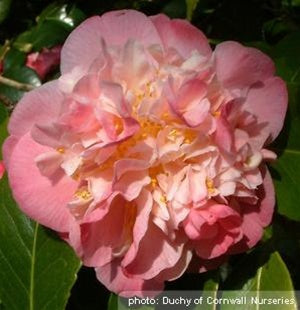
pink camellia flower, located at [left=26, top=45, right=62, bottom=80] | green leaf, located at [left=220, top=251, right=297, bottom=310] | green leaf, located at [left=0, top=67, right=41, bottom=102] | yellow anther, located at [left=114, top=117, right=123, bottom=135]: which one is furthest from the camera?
pink camellia flower, located at [left=26, top=45, right=62, bottom=80]

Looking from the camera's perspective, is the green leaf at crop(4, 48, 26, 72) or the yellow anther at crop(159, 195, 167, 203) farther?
the green leaf at crop(4, 48, 26, 72)

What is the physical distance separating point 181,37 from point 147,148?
0.49ft

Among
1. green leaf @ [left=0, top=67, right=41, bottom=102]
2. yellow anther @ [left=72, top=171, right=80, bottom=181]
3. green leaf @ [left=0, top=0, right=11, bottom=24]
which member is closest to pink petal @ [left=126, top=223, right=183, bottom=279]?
yellow anther @ [left=72, top=171, right=80, bottom=181]

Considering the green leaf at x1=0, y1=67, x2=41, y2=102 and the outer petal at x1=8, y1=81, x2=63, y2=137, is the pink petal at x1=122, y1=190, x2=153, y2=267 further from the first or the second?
the green leaf at x1=0, y1=67, x2=41, y2=102

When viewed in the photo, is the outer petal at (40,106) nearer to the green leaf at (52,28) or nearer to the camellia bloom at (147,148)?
the camellia bloom at (147,148)

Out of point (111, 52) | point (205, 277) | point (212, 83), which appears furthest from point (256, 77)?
point (205, 277)

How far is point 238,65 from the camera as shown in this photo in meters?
0.78

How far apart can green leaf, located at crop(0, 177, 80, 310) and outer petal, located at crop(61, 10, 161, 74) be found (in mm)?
221

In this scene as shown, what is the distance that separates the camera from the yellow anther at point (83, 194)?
2.48ft

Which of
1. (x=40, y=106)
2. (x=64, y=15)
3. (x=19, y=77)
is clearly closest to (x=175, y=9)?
(x=64, y=15)

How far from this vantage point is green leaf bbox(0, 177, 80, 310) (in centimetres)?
88

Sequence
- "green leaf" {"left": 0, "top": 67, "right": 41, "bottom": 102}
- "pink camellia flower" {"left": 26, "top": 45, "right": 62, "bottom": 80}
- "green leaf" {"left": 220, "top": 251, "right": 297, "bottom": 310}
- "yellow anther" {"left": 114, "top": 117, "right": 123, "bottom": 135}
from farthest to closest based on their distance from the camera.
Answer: "pink camellia flower" {"left": 26, "top": 45, "right": 62, "bottom": 80}
"green leaf" {"left": 0, "top": 67, "right": 41, "bottom": 102}
"green leaf" {"left": 220, "top": 251, "right": 297, "bottom": 310}
"yellow anther" {"left": 114, "top": 117, "right": 123, "bottom": 135}

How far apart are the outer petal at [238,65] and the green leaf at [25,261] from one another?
317mm

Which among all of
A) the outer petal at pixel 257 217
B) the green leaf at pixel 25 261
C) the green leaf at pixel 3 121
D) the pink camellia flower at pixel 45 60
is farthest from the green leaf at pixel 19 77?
the outer petal at pixel 257 217
